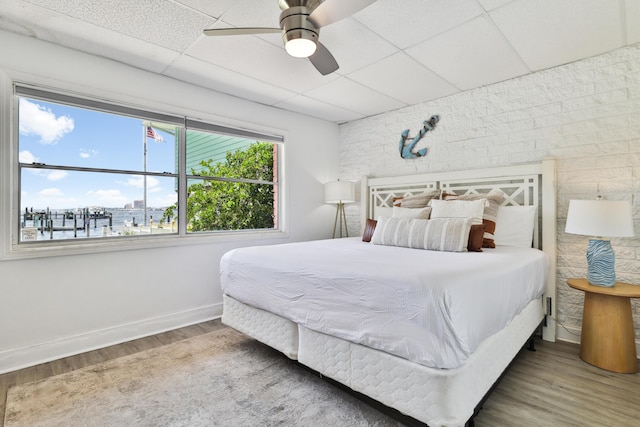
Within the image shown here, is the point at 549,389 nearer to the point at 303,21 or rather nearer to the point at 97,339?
the point at 303,21

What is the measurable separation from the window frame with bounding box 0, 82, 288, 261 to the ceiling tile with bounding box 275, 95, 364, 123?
0.45 metres

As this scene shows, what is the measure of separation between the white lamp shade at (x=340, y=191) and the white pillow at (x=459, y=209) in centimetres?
142

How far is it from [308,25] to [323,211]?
120 inches

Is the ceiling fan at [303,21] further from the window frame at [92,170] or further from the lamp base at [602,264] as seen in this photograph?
the lamp base at [602,264]

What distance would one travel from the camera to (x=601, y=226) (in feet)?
7.39

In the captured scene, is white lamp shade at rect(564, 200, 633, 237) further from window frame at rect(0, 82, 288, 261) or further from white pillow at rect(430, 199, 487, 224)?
window frame at rect(0, 82, 288, 261)

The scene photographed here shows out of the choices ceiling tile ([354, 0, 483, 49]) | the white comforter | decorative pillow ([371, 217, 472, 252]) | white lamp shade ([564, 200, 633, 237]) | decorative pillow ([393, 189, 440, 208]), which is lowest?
the white comforter

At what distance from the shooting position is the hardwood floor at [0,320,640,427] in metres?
1.72

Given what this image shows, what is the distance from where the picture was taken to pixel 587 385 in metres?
2.06

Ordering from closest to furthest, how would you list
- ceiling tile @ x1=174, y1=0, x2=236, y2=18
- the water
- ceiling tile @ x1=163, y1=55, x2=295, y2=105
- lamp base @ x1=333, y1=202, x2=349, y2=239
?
1. ceiling tile @ x1=174, y1=0, x2=236, y2=18
2. the water
3. ceiling tile @ x1=163, y1=55, x2=295, y2=105
4. lamp base @ x1=333, y1=202, x2=349, y2=239

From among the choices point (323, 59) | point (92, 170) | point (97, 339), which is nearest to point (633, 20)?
point (323, 59)

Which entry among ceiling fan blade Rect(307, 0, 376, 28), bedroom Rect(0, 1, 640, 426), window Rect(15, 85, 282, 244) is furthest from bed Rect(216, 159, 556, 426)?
ceiling fan blade Rect(307, 0, 376, 28)

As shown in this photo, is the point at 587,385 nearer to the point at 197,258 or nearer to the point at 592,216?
the point at 592,216

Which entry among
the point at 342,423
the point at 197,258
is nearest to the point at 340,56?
the point at 197,258
